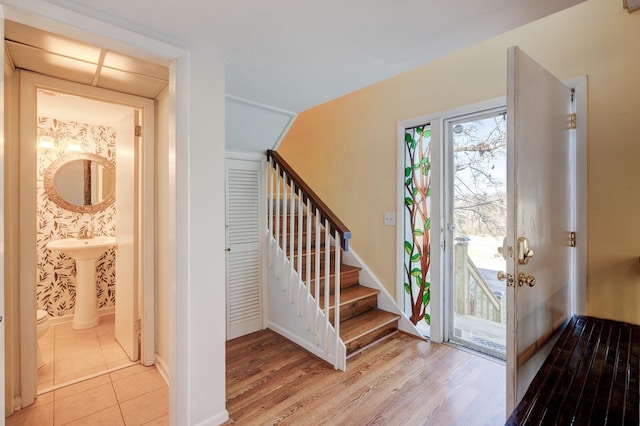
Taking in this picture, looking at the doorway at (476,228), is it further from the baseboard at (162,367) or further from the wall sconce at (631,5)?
the baseboard at (162,367)

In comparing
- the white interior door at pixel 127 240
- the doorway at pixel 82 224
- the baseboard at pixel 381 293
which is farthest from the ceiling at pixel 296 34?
the baseboard at pixel 381 293

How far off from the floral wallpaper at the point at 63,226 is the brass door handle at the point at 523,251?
3794 millimetres

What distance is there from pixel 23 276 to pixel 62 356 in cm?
109

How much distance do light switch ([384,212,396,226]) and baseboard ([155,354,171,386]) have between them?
7.10ft

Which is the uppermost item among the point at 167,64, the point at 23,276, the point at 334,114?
the point at 334,114

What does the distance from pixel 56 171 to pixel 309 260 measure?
2783 millimetres

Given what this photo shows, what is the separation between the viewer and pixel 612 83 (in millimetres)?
1729

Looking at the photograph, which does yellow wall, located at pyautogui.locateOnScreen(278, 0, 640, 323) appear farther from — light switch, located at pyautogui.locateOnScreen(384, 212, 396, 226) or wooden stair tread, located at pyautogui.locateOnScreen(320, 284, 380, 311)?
wooden stair tread, located at pyautogui.locateOnScreen(320, 284, 380, 311)

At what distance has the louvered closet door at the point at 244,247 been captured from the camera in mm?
2600

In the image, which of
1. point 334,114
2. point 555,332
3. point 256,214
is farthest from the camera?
point 334,114

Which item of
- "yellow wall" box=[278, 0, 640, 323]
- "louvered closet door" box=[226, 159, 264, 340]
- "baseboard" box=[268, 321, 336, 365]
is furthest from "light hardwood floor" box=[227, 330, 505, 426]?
"yellow wall" box=[278, 0, 640, 323]

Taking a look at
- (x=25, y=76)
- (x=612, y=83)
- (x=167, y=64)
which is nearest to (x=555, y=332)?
(x=612, y=83)

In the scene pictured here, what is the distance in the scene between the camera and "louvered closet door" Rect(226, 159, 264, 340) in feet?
8.53

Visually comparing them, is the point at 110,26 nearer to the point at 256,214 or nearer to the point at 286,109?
the point at 286,109
